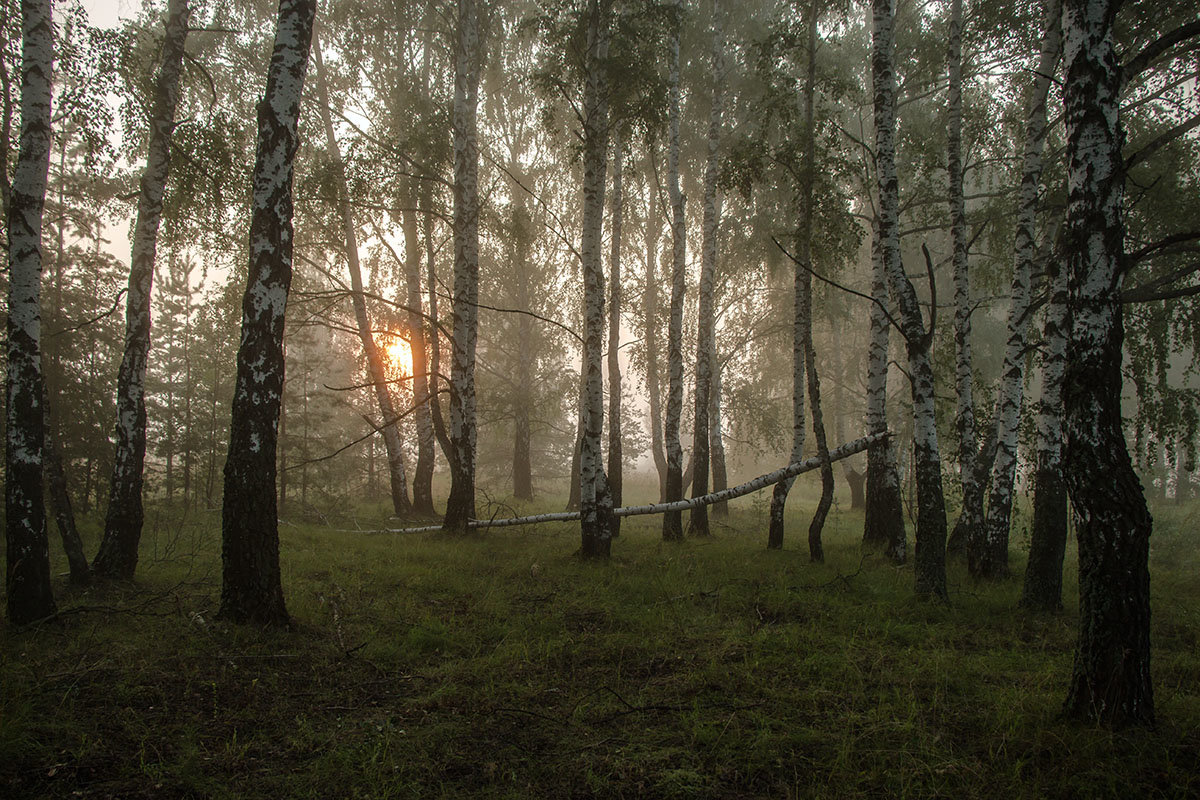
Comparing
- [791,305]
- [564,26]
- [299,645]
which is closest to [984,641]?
[299,645]

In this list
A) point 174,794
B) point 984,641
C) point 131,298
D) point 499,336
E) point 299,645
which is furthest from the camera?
point 499,336

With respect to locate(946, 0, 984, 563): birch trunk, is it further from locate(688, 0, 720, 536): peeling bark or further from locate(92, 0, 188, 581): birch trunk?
locate(92, 0, 188, 581): birch trunk

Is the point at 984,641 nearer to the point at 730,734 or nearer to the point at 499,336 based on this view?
the point at 730,734

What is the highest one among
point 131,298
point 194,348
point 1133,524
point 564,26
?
point 564,26

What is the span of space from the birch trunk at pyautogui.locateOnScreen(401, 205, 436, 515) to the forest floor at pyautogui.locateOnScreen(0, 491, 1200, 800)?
659 centimetres

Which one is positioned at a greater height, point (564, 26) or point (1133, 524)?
point (564, 26)

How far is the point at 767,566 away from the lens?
971 centimetres

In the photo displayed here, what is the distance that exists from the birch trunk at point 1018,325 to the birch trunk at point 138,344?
1188 centimetres

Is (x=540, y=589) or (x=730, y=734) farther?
(x=540, y=589)

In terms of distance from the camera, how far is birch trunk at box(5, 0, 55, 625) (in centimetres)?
594

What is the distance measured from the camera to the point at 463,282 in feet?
39.1

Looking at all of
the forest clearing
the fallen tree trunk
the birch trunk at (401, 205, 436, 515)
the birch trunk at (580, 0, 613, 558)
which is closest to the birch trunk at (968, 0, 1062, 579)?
the forest clearing

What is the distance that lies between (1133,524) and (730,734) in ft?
9.90

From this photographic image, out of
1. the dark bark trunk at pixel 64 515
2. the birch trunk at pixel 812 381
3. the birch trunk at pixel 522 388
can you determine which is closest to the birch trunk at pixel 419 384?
the birch trunk at pixel 522 388
